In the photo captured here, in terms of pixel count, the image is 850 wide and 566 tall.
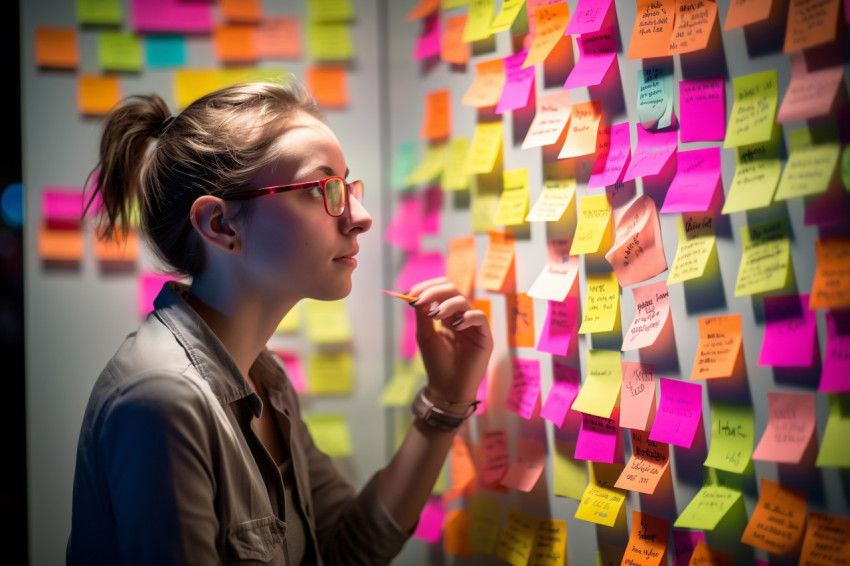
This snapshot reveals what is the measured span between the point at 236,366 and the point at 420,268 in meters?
0.52

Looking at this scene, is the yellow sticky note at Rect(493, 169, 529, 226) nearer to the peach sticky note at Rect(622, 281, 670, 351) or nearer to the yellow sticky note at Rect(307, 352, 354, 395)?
the peach sticky note at Rect(622, 281, 670, 351)

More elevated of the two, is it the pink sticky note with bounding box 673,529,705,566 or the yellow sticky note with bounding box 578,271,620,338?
the yellow sticky note with bounding box 578,271,620,338

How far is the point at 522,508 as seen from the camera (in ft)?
4.06

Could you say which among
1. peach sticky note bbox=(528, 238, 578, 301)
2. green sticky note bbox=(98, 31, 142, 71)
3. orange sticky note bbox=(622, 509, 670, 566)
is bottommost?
orange sticky note bbox=(622, 509, 670, 566)

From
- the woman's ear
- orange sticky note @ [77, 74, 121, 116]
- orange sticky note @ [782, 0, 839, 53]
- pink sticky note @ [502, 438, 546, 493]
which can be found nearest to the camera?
orange sticky note @ [782, 0, 839, 53]

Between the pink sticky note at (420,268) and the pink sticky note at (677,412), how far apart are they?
1.89 feet

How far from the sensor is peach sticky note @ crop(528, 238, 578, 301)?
3.63 ft

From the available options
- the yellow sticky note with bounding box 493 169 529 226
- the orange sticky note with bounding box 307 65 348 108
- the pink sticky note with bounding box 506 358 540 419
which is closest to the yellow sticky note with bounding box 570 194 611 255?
the yellow sticky note with bounding box 493 169 529 226

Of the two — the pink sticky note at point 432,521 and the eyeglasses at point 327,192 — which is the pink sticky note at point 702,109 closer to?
the eyeglasses at point 327,192

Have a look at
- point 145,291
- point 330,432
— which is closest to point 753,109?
point 330,432

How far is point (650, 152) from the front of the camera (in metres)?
0.97

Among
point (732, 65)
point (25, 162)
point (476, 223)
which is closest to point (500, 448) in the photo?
point (476, 223)

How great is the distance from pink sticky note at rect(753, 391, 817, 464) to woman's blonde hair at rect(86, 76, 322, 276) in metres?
0.80

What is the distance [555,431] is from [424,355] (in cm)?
29
